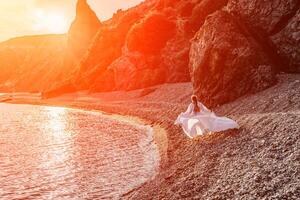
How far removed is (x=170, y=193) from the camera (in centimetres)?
2119

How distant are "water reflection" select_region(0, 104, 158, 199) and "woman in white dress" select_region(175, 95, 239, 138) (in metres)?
3.58

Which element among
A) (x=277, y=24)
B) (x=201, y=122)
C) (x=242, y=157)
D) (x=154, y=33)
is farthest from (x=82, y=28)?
(x=242, y=157)

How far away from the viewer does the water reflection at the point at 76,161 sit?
2461cm

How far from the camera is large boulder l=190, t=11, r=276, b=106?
41750 millimetres

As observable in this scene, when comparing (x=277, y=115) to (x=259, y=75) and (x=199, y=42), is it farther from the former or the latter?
(x=199, y=42)

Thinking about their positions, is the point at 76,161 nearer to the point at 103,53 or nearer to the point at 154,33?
the point at 154,33

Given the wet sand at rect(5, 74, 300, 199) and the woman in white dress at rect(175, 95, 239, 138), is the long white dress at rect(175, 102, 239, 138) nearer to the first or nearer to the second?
the woman in white dress at rect(175, 95, 239, 138)

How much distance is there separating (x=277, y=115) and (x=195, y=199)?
471 inches

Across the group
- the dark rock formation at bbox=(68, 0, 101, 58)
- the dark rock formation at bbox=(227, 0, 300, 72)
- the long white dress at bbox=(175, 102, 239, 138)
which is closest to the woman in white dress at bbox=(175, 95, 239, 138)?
the long white dress at bbox=(175, 102, 239, 138)

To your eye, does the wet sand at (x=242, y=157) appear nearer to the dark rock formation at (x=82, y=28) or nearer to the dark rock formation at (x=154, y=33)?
the dark rock formation at (x=154, y=33)

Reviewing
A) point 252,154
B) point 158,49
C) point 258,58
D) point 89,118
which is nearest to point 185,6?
point 158,49

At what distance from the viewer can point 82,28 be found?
140 meters

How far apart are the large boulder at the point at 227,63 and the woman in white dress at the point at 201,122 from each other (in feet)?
32.4

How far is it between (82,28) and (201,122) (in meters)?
115
